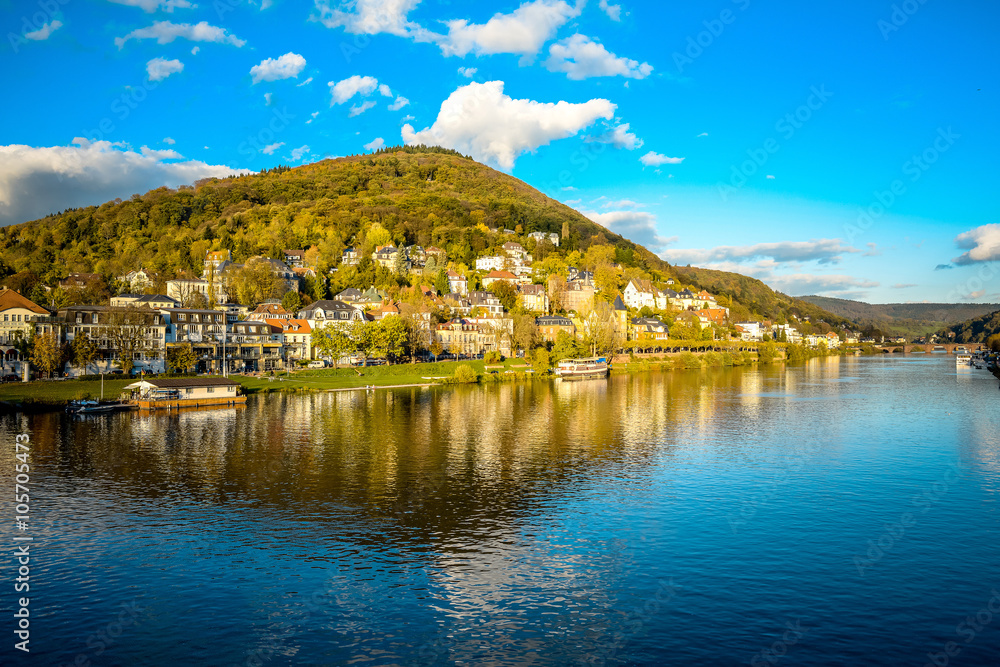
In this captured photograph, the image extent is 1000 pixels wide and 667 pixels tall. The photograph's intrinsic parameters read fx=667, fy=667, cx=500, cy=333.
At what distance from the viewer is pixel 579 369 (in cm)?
9988

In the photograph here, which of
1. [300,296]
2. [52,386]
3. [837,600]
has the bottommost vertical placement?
[837,600]

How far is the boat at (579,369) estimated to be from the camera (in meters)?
98.1

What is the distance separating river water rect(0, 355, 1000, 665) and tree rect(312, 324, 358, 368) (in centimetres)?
4064

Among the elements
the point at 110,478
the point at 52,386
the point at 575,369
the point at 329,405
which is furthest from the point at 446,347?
the point at 110,478

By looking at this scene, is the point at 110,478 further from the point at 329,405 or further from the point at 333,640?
the point at 329,405

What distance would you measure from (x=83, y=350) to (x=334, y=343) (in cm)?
2852

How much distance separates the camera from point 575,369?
9950 cm

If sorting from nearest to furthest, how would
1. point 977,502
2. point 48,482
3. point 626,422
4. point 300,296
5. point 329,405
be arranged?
point 977,502 < point 48,482 < point 626,422 < point 329,405 < point 300,296

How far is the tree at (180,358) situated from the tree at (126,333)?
134 inches

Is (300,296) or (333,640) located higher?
(300,296)

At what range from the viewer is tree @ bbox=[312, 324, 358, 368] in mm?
89500

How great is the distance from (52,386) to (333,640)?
6283 cm

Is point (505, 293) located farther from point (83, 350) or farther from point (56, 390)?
point (56, 390)

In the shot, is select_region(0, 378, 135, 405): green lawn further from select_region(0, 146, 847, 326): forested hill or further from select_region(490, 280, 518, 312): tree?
select_region(490, 280, 518, 312): tree
